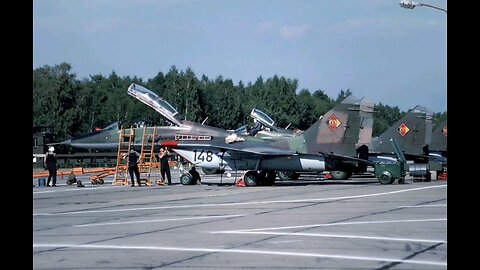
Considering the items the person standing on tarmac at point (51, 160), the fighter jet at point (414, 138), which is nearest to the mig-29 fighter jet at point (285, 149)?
the person standing on tarmac at point (51, 160)

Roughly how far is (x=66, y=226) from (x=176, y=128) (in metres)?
17.6

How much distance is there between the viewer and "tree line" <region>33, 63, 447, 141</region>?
7169 cm

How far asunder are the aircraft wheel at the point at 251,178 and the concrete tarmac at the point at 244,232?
700 centimetres

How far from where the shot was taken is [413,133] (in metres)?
38.2

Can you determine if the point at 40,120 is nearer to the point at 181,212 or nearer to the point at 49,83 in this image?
the point at 49,83

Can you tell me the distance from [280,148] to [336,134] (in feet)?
7.43

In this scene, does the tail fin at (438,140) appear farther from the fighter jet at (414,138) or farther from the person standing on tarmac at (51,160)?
the person standing on tarmac at (51,160)

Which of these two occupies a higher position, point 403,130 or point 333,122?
point 333,122

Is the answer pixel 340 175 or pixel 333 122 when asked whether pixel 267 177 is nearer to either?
pixel 333 122

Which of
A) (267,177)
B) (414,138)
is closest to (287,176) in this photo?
(267,177)

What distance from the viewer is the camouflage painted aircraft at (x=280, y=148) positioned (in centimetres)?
2994

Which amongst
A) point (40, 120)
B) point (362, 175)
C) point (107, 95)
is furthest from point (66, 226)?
point (107, 95)
